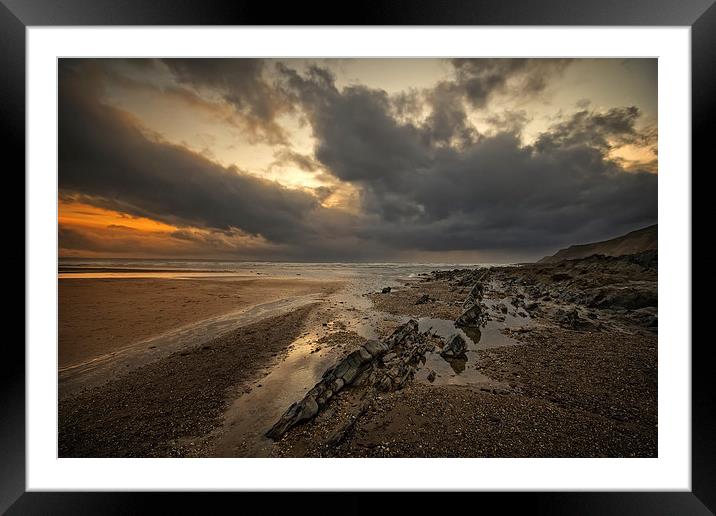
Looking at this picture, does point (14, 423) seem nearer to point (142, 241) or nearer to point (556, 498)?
point (142, 241)

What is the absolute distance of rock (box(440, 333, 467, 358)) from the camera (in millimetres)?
3770

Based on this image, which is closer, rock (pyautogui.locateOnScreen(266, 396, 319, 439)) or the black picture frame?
the black picture frame

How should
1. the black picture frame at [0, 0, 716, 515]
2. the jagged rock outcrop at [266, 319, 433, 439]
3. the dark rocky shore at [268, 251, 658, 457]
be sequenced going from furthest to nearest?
1. the jagged rock outcrop at [266, 319, 433, 439]
2. the dark rocky shore at [268, 251, 658, 457]
3. the black picture frame at [0, 0, 716, 515]

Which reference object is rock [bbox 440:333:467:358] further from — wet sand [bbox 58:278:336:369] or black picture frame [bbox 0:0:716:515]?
wet sand [bbox 58:278:336:369]

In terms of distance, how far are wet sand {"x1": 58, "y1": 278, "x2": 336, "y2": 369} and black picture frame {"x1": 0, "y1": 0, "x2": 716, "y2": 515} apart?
1.98 metres

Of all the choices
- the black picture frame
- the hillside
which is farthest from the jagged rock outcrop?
the hillside

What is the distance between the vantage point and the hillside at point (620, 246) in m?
3.13

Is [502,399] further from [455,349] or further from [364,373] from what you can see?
[364,373]

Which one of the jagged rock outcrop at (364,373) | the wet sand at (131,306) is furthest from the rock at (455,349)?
the wet sand at (131,306)

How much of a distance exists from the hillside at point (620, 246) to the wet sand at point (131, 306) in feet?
28.2
